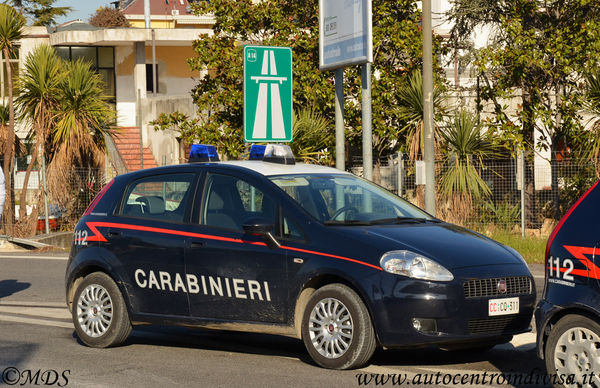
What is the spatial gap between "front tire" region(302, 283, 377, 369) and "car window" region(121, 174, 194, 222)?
168cm

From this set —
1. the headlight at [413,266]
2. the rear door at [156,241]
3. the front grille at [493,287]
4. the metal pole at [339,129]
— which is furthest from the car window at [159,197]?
the metal pole at [339,129]

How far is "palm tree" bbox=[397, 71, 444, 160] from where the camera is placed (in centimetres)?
2052

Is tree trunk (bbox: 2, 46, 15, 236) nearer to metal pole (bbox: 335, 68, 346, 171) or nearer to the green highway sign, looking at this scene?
metal pole (bbox: 335, 68, 346, 171)

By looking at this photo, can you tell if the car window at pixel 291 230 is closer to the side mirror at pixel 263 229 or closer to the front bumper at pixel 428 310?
the side mirror at pixel 263 229

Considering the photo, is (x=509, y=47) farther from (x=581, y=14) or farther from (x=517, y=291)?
(x=517, y=291)

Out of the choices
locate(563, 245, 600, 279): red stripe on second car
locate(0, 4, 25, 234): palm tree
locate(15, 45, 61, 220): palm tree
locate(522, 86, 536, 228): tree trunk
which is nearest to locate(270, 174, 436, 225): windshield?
locate(563, 245, 600, 279): red stripe on second car

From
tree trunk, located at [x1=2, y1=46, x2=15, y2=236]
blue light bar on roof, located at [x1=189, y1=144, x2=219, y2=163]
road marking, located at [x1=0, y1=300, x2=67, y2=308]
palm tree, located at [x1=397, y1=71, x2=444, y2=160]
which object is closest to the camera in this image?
blue light bar on roof, located at [x1=189, y1=144, x2=219, y2=163]

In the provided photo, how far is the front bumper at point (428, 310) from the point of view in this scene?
23.0 ft

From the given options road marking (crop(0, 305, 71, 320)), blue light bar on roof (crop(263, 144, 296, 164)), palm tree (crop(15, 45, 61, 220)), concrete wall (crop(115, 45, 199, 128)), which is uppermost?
concrete wall (crop(115, 45, 199, 128))

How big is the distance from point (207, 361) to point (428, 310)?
2014 mm

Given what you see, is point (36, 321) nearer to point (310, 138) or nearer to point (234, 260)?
point (234, 260)

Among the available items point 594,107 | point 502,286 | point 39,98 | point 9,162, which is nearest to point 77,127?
point 39,98

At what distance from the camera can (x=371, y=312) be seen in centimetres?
716

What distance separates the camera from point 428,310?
276 inches
